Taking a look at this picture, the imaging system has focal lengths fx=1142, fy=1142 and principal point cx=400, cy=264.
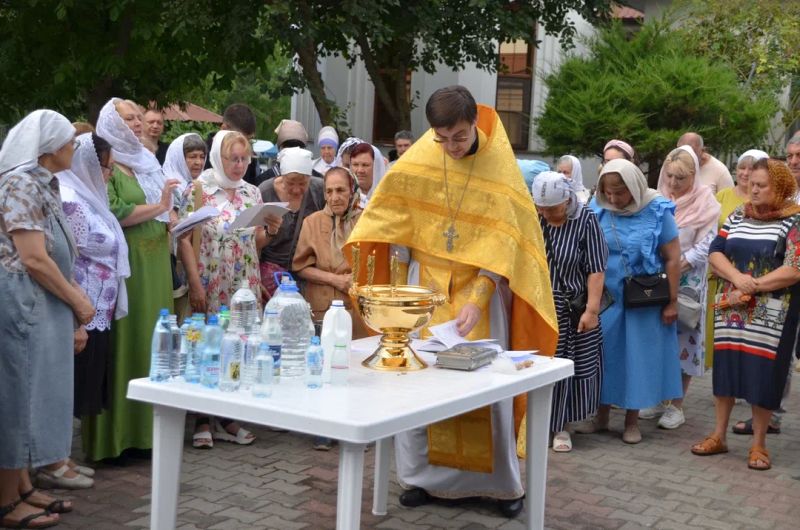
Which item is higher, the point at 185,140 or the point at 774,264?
the point at 185,140

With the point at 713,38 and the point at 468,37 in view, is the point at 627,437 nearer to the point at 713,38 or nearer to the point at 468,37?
the point at 468,37

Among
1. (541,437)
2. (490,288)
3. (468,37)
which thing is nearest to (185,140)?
(490,288)

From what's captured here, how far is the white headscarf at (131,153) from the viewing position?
602cm

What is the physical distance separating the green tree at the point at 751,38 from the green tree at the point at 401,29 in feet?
13.4

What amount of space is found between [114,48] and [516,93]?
9738 mm

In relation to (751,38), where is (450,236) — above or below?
below

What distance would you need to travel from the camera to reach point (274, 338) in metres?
4.19

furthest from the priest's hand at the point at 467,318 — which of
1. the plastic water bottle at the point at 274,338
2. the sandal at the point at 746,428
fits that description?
the sandal at the point at 746,428

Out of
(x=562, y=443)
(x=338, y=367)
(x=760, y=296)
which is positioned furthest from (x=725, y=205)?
(x=338, y=367)

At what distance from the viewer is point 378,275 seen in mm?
5469

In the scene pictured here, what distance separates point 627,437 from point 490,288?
2.65 m

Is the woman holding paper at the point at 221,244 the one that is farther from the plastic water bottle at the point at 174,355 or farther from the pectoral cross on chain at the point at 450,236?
the plastic water bottle at the point at 174,355

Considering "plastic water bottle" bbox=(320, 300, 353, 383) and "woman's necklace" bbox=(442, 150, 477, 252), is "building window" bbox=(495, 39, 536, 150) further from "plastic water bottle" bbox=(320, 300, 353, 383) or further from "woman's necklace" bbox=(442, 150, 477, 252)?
"plastic water bottle" bbox=(320, 300, 353, 383)

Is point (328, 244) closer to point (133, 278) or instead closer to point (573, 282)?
point (133, 278)
